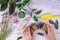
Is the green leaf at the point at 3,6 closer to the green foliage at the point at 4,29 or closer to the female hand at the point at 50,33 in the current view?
the green foliage at the point at 4,29

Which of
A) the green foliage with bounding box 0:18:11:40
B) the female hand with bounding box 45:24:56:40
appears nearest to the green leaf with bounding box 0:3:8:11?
the green foliage with bounding box 0:18:11:40

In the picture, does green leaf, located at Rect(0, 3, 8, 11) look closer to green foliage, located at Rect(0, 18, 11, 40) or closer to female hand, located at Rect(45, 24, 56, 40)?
green foliage, located at Rect(0, 18, 11, 40)

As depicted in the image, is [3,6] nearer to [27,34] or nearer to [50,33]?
[27,34]

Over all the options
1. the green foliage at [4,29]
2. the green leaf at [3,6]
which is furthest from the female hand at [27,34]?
the green leaf at [3,6]

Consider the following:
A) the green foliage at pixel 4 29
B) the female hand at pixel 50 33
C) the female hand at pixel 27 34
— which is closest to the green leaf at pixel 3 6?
the green foliage at pixel 4 29

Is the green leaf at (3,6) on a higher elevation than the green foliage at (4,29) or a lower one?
higher

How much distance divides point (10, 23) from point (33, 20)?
0.19 meters

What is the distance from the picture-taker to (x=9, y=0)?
4.75 feet

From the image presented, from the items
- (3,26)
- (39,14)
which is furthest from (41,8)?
(3,26)

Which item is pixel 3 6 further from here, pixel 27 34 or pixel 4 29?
pixel 27 34

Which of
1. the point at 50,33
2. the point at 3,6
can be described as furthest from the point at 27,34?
the point at 3,6

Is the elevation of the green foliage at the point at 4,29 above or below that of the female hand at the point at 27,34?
above

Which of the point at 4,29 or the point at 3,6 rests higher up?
the point at 3,6

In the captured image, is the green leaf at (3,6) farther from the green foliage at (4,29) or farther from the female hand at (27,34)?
the female hand at (27,34)
